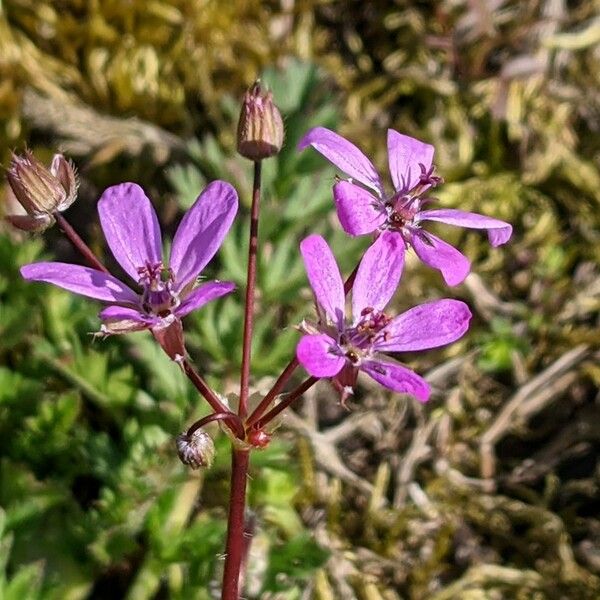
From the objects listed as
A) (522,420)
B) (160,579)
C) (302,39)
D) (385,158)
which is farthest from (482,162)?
(160,579)

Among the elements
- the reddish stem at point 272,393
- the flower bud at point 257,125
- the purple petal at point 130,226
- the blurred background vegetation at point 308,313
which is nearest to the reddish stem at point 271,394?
the reddish stem at point 272,393

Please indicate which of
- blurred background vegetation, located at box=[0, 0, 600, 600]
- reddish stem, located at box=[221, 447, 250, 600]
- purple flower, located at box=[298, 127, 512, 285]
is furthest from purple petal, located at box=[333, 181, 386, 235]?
blurred background vegetation, located at box=[0, 0, 600, 600]

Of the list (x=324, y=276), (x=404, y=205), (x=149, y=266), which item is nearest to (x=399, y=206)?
(x=404, y=205)

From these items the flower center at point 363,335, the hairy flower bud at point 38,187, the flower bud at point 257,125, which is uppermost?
the flower bud at point 257,125

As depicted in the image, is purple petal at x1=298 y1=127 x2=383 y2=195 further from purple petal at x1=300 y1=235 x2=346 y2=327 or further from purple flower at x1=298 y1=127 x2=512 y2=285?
purple petal at x1=300 y1=235 x2=346 y2=327

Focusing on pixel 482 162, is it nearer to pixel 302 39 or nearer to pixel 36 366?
pixel 302 39

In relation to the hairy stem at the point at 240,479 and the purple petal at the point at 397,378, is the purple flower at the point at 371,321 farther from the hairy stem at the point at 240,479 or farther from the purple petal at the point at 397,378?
the hairy stem at the point at 240,479

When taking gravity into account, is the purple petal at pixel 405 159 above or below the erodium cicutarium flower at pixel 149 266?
above
